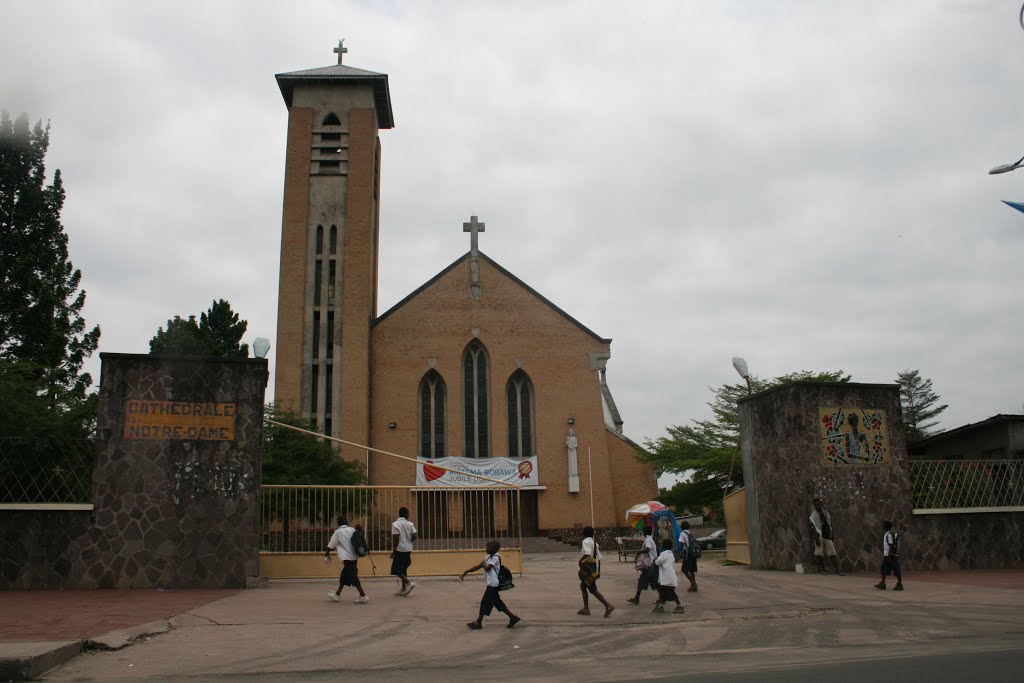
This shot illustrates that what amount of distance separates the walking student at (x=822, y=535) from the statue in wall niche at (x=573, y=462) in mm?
17975

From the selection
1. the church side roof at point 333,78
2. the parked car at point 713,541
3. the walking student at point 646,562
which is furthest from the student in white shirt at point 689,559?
the church side roof at point 333,78

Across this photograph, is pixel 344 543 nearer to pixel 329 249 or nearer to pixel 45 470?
pixel 45 470

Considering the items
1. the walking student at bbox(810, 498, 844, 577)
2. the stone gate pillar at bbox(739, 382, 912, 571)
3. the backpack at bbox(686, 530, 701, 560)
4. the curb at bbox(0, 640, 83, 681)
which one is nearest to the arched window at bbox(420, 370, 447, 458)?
the stone gate pillar at bbox(739, 382, 912, 571)

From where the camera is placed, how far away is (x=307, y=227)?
115ft

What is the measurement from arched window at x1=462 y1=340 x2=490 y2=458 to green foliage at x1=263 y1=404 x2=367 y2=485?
866 cm

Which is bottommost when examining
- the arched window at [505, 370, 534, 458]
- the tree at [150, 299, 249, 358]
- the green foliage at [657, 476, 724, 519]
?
the green foliage at [657, 476, 724, 519]

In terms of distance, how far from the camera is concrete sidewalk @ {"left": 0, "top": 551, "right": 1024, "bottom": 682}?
27.0 ft

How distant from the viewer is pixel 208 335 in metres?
34.6

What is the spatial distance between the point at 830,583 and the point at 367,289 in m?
23.4

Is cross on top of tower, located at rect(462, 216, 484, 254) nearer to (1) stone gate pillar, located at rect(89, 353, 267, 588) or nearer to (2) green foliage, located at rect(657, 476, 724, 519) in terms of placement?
(2) green foliage, located at rect(657, 476, 724, 519)

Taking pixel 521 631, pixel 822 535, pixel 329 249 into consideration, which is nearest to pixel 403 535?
pixel 521 631

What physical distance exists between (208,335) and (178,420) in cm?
2048

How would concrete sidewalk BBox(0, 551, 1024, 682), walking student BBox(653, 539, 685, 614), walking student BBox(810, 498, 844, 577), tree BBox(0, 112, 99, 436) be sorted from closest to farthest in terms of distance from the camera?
concrete sidewalk BBox(0, 551, 1024, 682) < walking student BBox(653, 539, 685, 614) < walking student BBox(810, 498, 844, 577) < tree BBox(0, 112, 99, 436)

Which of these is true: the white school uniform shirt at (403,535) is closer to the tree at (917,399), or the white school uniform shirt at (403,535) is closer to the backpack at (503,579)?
the backpack at (503,579)
